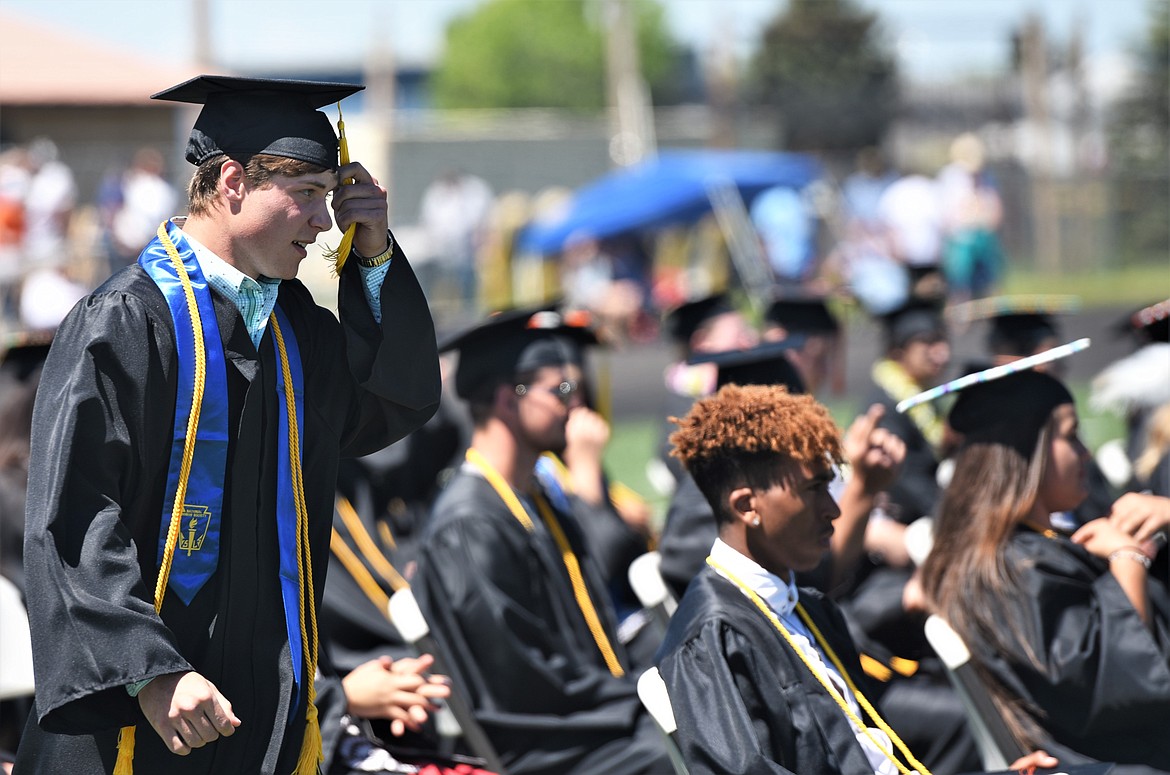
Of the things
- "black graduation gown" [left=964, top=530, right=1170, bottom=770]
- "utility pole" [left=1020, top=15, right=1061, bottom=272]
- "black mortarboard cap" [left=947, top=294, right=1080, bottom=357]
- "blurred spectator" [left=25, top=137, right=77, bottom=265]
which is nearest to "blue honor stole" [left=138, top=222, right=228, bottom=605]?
"black graduation gown" [left=964, top=530, right=1170, bottom=770]

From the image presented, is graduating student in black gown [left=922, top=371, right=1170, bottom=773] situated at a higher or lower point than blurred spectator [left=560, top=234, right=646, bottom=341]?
higher

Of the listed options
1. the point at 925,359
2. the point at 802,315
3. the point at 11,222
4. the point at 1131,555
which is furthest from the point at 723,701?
the point at 11,222

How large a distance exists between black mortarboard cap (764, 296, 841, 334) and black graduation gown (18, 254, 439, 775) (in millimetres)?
5172

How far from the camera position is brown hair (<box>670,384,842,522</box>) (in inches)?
132

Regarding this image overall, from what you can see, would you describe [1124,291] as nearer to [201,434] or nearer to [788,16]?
[788,16]

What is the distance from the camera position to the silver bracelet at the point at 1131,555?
403cm

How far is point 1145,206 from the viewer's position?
27000mm

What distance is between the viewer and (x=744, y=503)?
341 centimetres

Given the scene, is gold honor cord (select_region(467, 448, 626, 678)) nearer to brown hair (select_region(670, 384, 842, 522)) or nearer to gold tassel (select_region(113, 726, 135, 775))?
brown hair (select_region(670, 384, 842, 522))

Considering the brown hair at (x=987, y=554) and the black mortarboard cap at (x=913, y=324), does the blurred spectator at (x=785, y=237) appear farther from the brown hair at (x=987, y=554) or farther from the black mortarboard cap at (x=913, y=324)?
the brown hair at (x=987, y=554)

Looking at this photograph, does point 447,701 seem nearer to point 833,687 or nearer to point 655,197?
point 833,687

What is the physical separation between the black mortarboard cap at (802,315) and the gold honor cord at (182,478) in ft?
18.1

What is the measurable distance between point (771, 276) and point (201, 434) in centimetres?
1844

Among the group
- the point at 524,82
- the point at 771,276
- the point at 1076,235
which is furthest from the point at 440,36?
the point at 771,276
